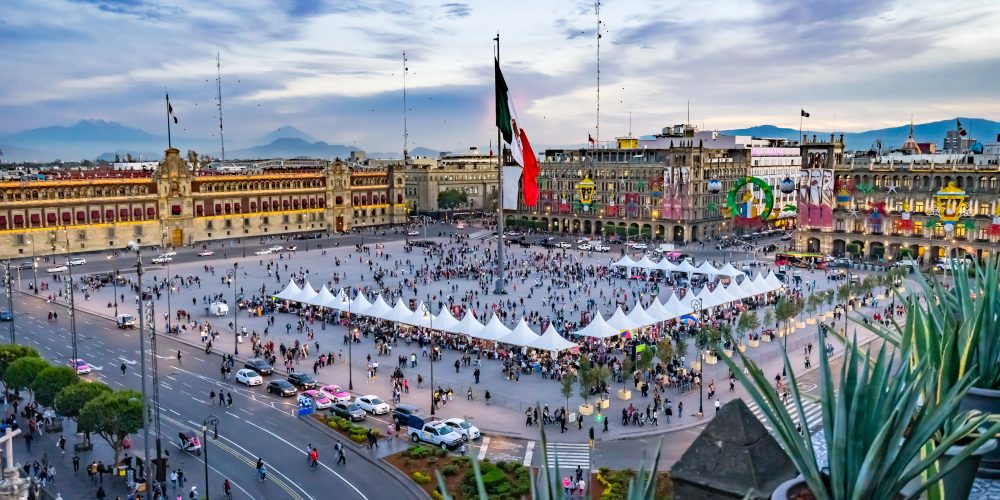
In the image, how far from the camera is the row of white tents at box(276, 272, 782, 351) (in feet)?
158

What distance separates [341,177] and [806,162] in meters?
75.1

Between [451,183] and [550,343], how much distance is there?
120250 millimetres

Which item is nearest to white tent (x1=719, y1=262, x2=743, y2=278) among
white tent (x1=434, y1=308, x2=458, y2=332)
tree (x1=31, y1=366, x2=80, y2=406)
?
white tent (x1=434, y1=308, x2=458, y2=332)

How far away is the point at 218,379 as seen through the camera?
1781 inches

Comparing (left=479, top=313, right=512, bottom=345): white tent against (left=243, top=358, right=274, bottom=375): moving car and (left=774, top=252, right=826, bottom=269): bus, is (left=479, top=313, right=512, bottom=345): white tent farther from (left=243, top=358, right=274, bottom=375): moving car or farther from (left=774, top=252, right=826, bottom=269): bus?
(left=774, top=252, right=826, bottom=269): bus

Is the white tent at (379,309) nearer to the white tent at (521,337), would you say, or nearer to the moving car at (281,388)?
the white tent at (521,337)

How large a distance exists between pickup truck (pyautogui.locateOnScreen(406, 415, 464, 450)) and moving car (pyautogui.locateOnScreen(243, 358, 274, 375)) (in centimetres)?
1373

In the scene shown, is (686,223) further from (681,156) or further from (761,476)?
(761,476)

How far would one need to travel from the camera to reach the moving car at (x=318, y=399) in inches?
1560

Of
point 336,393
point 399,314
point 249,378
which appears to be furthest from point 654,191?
point 336,393

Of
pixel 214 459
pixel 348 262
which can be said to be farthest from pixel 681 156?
pixel 214 459

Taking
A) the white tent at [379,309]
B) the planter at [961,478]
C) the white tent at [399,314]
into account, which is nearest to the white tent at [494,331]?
the white tent at [399,314]

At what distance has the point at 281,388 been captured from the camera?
138 feet

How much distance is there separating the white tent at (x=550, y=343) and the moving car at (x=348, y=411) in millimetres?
12096
